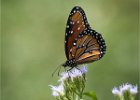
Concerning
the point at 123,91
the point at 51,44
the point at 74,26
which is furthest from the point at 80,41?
the point at 51,44

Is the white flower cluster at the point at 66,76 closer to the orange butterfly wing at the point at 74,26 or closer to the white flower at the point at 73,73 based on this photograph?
the white flower at the point at 73,73

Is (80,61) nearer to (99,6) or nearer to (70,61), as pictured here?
(70,61)

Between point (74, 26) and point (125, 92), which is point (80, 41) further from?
point (125, 92)

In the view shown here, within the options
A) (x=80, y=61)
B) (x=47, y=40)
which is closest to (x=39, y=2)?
(x=47, y=40)

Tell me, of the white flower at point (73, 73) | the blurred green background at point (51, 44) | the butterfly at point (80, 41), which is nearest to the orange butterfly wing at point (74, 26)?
the butterfly at point (80, 41)

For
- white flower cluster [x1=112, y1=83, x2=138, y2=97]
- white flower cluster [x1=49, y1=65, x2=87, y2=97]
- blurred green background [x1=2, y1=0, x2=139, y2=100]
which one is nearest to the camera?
white flower cluster [x1=112, y1=83, x2=138, y2=97]

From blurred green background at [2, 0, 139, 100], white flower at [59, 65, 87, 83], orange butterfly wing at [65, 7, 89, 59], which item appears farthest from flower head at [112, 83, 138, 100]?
blurred green background at [2, 0, 139, 100]

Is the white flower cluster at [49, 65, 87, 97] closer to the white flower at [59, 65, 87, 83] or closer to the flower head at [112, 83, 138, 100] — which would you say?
the white flower at [59, 65, 87, 83]
